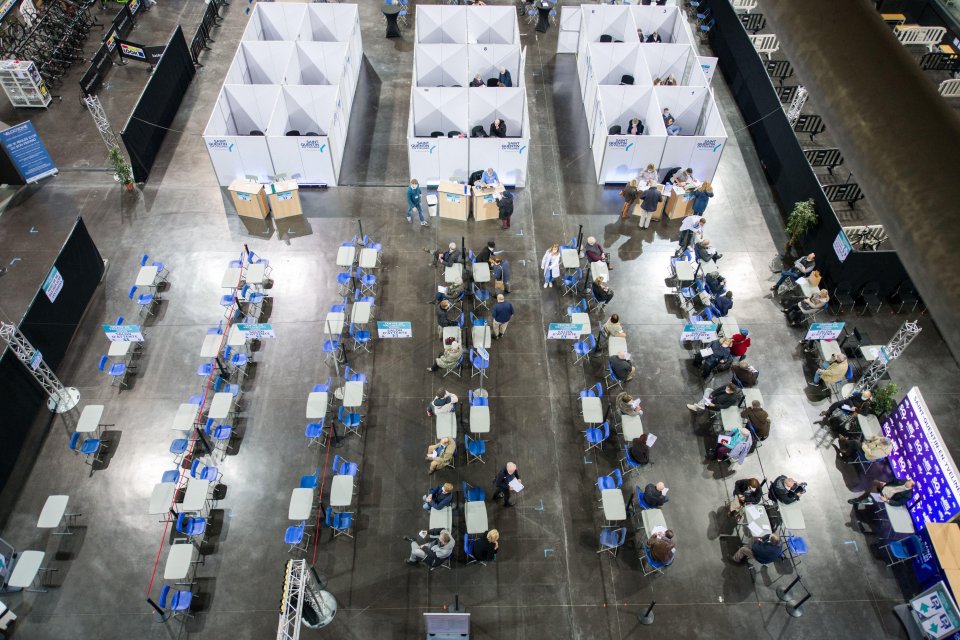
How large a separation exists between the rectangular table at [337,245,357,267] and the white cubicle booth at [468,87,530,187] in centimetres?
404

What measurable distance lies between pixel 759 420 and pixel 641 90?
9.51 meters

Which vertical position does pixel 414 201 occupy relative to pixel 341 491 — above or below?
above

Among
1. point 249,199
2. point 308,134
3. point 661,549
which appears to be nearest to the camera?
point 661,549

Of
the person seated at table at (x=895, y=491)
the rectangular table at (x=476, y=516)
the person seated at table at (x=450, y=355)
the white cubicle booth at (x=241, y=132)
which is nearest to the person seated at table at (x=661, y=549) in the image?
the rectangular table at (x=476, y=516)

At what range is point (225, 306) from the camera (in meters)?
15.6

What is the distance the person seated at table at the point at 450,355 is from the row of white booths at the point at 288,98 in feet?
20.6

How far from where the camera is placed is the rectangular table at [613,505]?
11984 mm

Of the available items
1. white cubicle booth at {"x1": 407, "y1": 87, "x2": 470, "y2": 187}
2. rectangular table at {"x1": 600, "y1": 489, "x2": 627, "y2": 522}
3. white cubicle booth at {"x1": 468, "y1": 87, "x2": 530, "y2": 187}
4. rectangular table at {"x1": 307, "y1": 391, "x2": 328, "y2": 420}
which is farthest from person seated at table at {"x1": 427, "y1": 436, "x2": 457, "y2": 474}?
white cubicle booth at {"x1": 468, "y1": 87, "x2": 530, "y2": 187}

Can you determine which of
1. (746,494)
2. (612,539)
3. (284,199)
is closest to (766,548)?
(746,494)

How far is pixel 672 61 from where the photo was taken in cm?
2014

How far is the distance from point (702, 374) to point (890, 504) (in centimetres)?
401

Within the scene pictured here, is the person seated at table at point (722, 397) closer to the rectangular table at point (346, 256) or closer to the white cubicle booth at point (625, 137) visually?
the white cubicle booth at point (625, 137)

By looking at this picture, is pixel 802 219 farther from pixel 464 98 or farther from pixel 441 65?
pixel 441 65

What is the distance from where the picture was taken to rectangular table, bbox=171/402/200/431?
13.0 metres
